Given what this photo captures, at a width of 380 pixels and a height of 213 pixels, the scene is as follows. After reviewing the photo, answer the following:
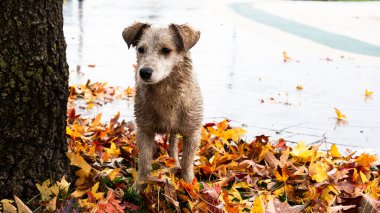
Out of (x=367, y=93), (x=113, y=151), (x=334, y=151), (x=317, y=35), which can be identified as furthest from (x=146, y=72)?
(x=317, y=35)

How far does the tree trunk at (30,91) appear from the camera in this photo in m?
3.29

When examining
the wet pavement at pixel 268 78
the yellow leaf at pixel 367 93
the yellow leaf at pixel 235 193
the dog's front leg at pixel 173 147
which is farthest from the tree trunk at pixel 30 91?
the yellow leaf at pixel 367 93

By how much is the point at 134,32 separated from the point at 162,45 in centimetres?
31

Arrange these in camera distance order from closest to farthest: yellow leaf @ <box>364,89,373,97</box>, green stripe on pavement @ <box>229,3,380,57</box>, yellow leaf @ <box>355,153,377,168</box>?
yellow leaf @ <box>355,153,377,168</box> → yellow leaf @ <box>364,89,373,97</box> → green stripe on pavement @ <box>229,3,380,57</box>

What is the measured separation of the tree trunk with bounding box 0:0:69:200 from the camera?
3287 millimetres

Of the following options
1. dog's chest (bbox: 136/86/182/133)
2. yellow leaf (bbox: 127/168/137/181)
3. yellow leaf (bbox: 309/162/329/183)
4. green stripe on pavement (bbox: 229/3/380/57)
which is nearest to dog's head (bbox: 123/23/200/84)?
dog's chest (bbox: 136/86/182/133)

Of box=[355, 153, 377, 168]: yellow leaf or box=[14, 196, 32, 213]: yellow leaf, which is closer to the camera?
box=[14, 196, 32, 213]: yellow leaf

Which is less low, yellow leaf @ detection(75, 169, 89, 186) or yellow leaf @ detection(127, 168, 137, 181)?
yellow leaf @ detection(75, 169, 89, 186)

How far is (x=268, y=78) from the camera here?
861cm

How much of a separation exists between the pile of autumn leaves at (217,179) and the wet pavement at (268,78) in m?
0.86

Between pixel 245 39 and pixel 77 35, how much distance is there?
4094 millimetres

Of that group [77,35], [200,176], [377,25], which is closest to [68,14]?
[77,35]

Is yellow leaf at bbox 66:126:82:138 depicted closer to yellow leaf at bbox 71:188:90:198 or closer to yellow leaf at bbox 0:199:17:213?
yellow leaf at bbox 71:188:90:198

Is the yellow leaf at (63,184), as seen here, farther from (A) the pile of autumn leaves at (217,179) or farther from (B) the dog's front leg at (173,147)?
(B) the dog's front leg at (173,147)
